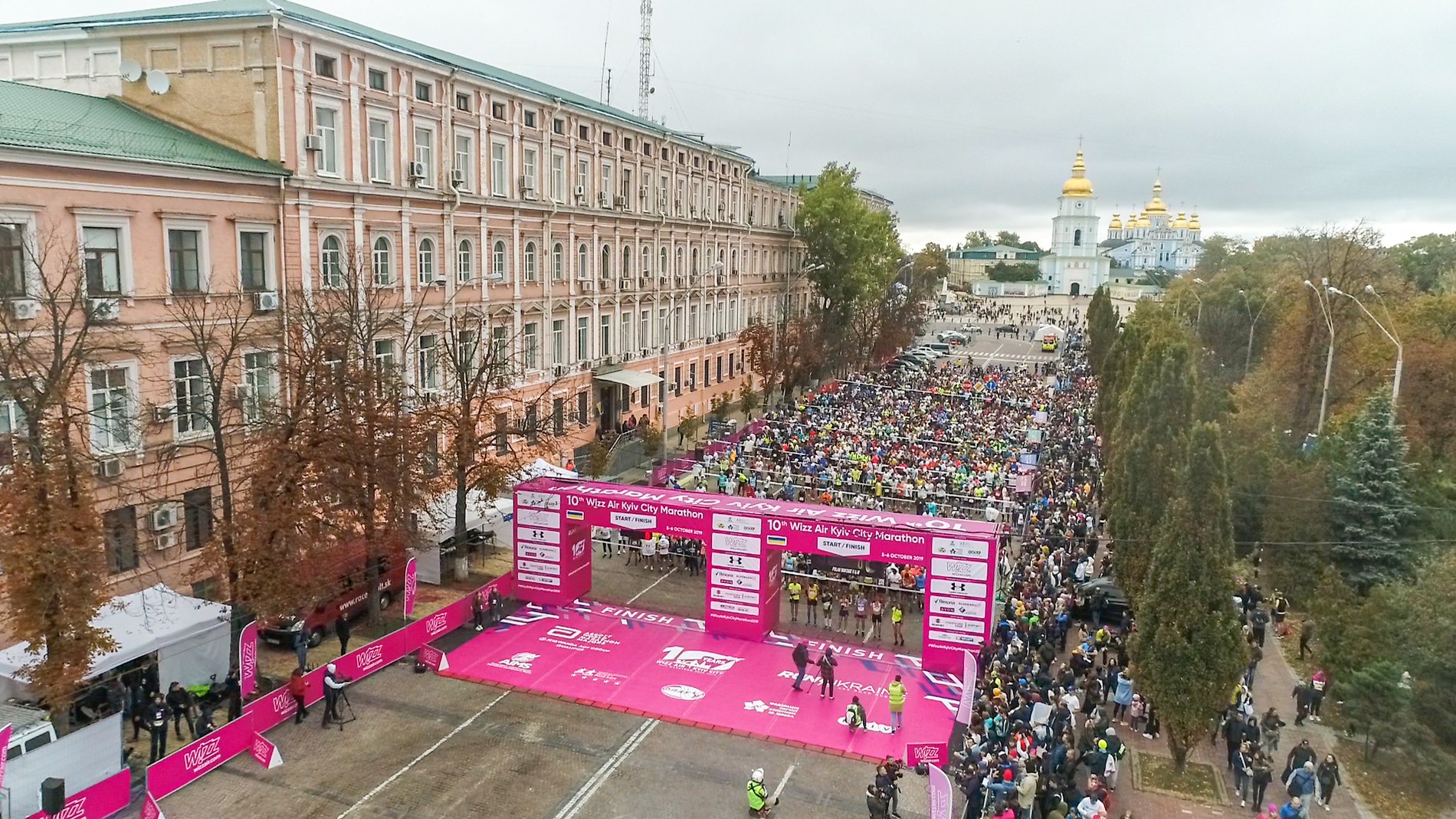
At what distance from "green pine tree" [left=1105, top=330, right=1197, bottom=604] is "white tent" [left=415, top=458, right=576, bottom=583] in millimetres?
16019

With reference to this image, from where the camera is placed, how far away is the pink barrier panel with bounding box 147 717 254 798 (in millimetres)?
15422

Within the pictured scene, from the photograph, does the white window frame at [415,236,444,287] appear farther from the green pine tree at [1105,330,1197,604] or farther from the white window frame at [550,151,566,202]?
the green pine tree at [1105,330,1197,604]

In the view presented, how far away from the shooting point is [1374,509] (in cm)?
2489

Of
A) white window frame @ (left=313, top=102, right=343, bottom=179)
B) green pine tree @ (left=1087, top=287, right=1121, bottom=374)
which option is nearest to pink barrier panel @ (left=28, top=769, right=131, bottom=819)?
white window frame @ (left=313, top=102, right=343, bottom=179)

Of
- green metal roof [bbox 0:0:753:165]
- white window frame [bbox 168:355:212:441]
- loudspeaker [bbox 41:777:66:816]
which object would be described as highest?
green metal roof [bbox 0:0:753:165]

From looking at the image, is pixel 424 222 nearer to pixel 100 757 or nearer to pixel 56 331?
pixel 56 331

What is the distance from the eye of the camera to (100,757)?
1552cm

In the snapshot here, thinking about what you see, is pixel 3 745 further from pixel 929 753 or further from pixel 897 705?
pixel 897 705

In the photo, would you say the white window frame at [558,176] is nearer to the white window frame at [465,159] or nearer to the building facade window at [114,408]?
the white window frame at [465,159]

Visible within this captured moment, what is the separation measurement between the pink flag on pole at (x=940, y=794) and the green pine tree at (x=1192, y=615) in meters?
4.90

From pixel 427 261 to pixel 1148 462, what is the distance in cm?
2248

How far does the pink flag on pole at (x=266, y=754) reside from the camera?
16719 millimetres

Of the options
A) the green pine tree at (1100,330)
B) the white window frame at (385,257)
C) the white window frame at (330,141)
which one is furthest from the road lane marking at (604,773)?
the green pine tree at (1100,330)

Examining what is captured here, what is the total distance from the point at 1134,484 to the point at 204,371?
78.2 ft
